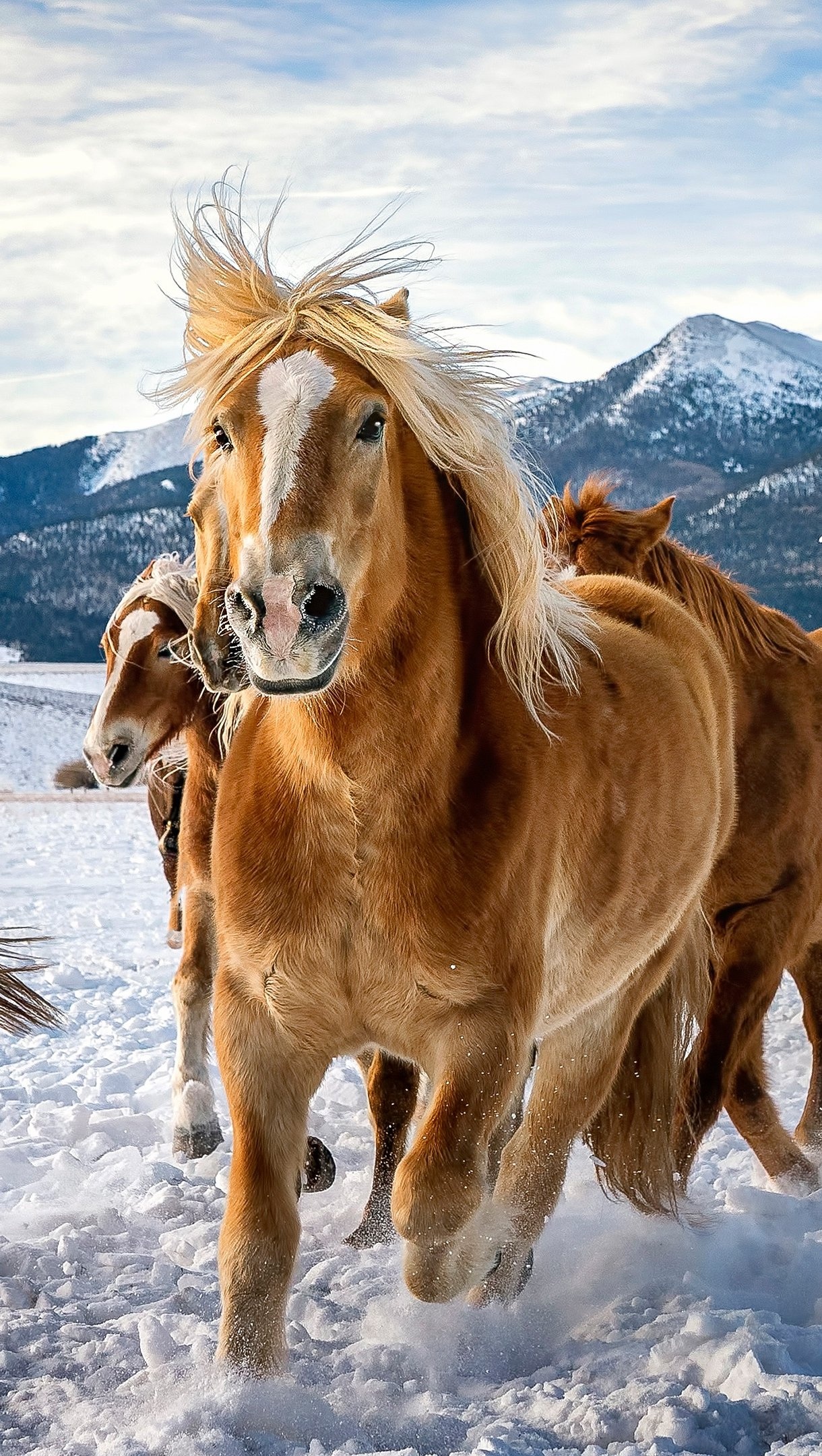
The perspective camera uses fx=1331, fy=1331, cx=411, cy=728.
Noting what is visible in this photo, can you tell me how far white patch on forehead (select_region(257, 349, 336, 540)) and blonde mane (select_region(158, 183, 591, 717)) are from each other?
0.38ft

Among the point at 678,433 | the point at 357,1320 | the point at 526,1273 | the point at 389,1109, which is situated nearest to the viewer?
the point at 357,1320

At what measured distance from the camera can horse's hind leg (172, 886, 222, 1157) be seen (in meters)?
4.85

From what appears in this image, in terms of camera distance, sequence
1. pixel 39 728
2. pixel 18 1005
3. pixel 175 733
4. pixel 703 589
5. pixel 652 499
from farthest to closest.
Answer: pixel 652 499
pixel 39 728
pixel 175 733
pixel 703 589
pixel 18 1005

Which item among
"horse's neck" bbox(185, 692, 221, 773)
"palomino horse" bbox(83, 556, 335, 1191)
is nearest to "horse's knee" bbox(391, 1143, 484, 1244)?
"palomino horse" bbox(83, 556, 335, 1191)

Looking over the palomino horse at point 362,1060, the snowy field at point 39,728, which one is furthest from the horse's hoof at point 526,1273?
the snowy field at point 39,728

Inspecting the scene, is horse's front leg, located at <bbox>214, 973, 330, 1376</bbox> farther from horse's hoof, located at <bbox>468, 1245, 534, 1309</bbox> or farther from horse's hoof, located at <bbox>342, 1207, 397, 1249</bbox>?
horse's hoof, located at <bbox>342, 1207, 397, 1249</bbox>

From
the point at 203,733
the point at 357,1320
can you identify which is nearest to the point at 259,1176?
the point at 357,1320

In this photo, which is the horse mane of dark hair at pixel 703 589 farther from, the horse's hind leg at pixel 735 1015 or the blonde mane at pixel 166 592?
the blonde mane at pixel 166 592

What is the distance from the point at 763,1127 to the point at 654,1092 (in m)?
0.72

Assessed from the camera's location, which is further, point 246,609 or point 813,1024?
point 813,1024

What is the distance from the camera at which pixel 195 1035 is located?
5184mm

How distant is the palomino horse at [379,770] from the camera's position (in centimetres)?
259

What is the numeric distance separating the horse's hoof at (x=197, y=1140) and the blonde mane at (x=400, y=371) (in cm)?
254

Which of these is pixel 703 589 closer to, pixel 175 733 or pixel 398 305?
pixel 175 733
